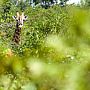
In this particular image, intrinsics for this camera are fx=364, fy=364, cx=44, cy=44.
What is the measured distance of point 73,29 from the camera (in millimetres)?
647

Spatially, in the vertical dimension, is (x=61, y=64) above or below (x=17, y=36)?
above

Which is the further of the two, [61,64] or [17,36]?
[17,36]

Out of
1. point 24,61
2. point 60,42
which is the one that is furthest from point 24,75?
point 60,42

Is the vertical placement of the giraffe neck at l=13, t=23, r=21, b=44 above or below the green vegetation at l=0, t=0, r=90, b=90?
below

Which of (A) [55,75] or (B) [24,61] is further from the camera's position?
(B) [24,61]

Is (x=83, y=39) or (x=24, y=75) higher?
(x=83, y=39)

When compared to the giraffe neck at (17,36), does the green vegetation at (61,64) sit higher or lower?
higher

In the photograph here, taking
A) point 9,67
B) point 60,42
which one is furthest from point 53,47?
point 9,67

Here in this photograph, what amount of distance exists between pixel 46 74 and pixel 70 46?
0.25ft

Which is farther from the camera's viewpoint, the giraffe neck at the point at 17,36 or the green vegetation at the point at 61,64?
the giraffe neck at the point at 17,36

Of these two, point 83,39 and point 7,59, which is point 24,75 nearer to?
point 7,59

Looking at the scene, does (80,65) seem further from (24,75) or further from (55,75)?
(24,75)

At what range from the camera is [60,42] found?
72 cm

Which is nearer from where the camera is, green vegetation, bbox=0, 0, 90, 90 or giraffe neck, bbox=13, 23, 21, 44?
green vegetation, bbox=0, 0, 90, 90
